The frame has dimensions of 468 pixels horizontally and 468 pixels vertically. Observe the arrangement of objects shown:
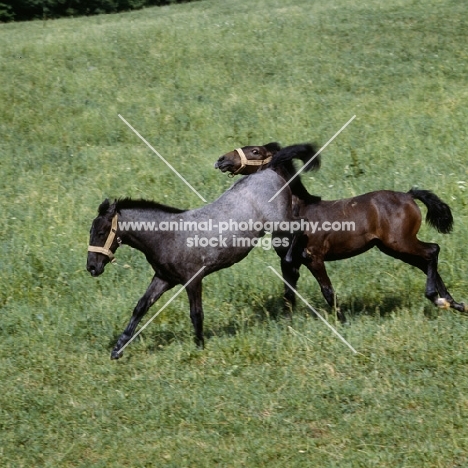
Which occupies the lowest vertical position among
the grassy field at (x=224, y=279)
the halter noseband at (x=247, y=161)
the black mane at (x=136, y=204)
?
the grassy field at (x=224, y=279)

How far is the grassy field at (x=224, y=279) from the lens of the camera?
709cm

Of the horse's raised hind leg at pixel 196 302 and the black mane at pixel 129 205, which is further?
the horse's raised hind leg at pixel 196 302

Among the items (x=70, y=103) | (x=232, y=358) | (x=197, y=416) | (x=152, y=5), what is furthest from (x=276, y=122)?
(x=152, y=5)

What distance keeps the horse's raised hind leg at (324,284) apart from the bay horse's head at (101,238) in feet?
7.22

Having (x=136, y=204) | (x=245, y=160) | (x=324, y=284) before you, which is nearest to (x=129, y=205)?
(x=136, y=204)

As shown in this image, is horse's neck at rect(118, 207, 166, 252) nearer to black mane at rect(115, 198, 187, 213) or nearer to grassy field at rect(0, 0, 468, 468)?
black mane at rect(115, 198, 187, 213)

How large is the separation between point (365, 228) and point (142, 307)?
8.25ft

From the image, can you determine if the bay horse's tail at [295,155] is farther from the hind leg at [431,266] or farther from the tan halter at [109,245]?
the tan halter at [109,245]

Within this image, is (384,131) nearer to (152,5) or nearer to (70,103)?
(70,103)

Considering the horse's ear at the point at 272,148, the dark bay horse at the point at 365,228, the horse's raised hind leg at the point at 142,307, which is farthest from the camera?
the horse's ear at the point at 272,148

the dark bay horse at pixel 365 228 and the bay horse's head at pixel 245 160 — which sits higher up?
the bay horse's head at pixel 245 160

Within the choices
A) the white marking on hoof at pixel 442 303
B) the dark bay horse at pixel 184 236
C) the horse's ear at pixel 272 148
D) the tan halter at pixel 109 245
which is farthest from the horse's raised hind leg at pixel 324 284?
the tan halter at pixel 109 245

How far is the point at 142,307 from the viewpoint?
8.64 metres

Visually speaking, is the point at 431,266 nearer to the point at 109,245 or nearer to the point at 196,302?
the point at 196,302
